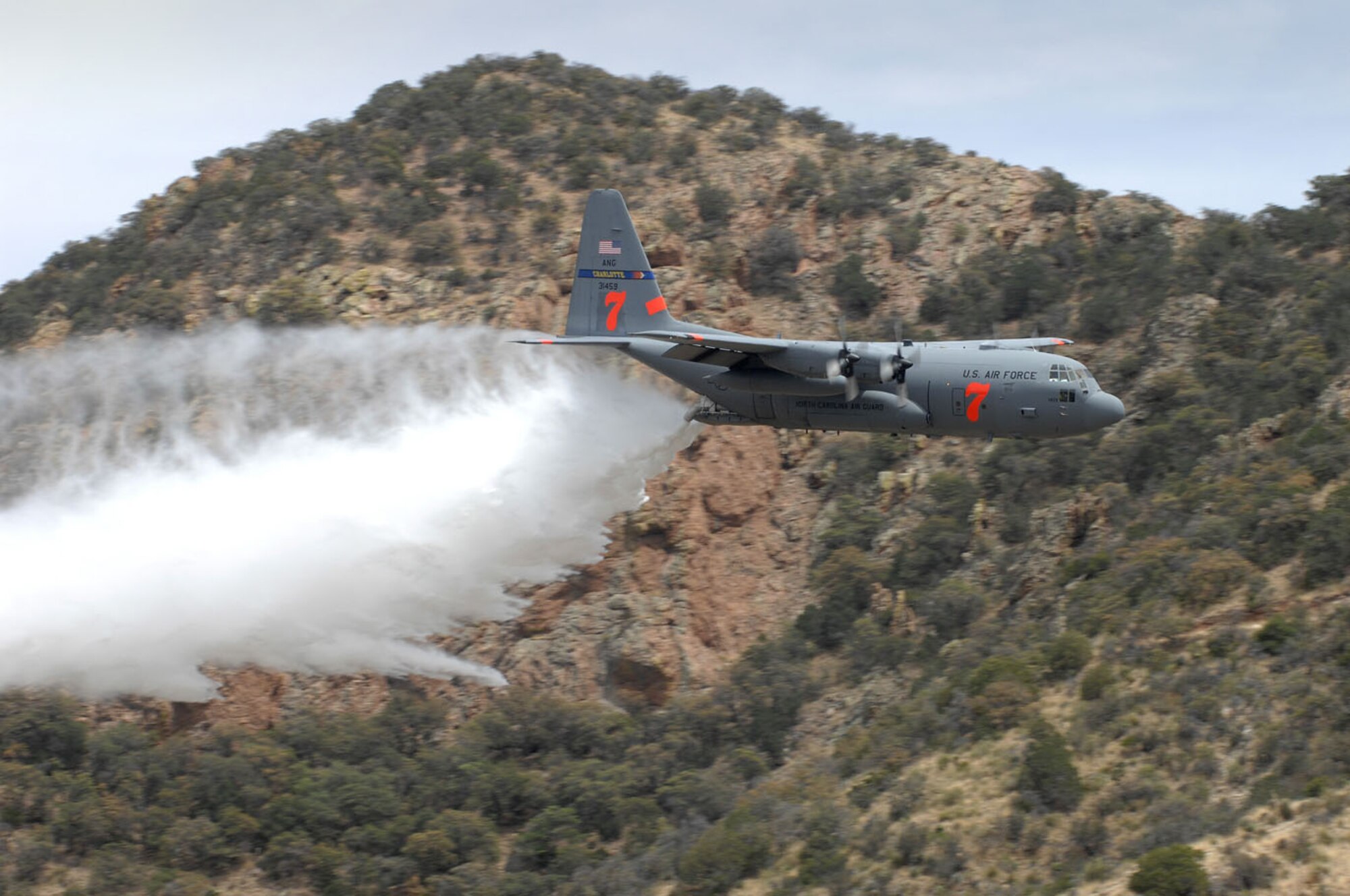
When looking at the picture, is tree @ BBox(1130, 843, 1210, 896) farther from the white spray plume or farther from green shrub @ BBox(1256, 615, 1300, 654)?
the white spray plume

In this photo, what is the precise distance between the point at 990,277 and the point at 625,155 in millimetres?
15857

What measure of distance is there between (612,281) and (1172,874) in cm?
1658

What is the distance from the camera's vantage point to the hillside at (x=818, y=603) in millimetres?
33531

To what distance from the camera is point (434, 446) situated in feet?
122

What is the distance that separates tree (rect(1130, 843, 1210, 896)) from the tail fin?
14.6 m

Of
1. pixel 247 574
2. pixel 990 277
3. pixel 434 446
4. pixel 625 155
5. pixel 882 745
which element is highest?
pixel 625 155

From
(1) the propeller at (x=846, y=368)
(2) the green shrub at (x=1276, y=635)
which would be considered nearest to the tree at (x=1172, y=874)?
(2) the green shrub at (x=1276, y=635)

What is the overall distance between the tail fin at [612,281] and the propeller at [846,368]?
5681 mm

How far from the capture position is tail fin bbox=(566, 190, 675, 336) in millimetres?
33188

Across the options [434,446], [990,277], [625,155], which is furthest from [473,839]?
[625,155]

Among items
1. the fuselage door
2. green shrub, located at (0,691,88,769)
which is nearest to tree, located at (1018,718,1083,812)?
the fuselage door

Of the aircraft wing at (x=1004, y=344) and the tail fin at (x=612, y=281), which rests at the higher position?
the tail fin at (x=612, y=281)

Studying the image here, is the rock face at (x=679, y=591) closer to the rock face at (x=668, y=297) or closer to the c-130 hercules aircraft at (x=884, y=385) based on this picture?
the rock face at (x=668, y=297)

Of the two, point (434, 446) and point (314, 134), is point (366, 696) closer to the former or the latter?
point (434, 446)
